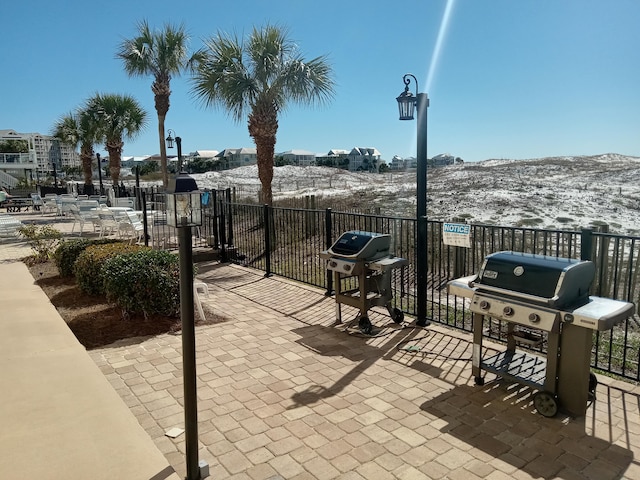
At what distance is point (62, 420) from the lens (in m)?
3.17

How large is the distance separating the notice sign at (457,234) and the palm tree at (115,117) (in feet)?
75.3

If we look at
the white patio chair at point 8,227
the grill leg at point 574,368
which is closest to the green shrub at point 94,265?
the grill leg at point 574,368

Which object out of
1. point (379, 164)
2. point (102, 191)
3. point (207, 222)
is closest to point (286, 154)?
point (379, 164)

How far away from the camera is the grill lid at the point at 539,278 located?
10.5 ft

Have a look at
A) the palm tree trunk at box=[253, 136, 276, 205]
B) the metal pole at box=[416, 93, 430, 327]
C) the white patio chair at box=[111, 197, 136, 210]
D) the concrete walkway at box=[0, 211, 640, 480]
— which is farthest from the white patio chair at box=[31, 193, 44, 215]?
the metal pole at box=[416, 93, 430, 327]

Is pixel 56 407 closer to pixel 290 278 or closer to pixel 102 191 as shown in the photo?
pixel 290 278

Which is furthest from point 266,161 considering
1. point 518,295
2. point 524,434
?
point 524,434

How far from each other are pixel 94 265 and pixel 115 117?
20.8 metres

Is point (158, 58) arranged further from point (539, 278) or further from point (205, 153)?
point (205, 153)

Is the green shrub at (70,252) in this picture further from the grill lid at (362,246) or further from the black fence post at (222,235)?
the grill lid at (362,246)

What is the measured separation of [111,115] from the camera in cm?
2417

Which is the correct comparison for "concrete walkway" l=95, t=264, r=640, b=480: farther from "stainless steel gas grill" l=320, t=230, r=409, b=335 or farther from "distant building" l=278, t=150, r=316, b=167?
"distant building" l=278, t=150, r=316, b=167

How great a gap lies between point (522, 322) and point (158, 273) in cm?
390

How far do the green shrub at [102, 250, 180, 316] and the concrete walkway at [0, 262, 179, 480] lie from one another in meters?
0.74
